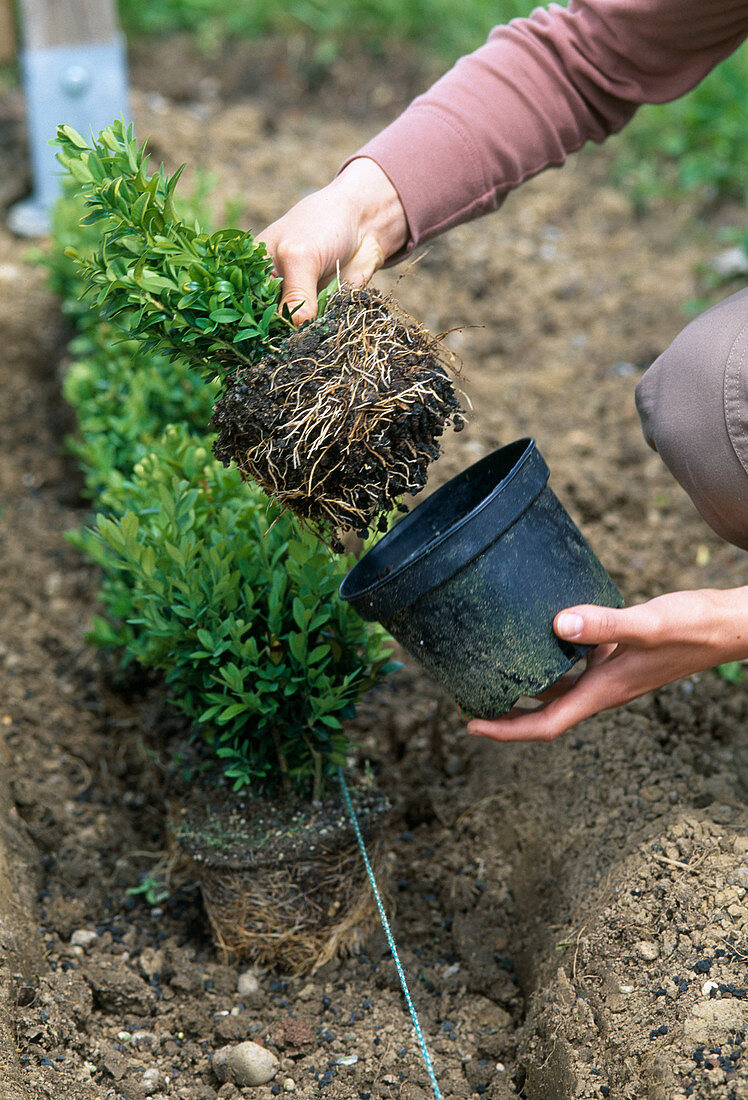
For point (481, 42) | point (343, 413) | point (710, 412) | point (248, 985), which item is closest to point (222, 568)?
point (343, 413)

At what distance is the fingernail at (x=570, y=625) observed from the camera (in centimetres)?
176

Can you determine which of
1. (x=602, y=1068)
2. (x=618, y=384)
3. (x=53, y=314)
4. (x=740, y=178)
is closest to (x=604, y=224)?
(x=740, y=178)

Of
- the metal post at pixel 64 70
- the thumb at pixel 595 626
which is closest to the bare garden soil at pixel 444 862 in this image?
the thumb at pixel 595 626

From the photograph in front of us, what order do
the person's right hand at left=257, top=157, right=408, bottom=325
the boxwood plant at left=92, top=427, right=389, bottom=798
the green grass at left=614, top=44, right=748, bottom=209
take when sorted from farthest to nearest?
1. the green grass at left=614, top=44, right=748, bottom=209
2. the boxwood plant at left=92, top=427, right=389, bottom=798
3. the person's right hand at left=257, top=157, right=408, bottom=325

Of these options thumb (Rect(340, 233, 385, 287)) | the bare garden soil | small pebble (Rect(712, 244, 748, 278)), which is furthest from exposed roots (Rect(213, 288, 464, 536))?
small pebble (Rect(712, 244, 748, 278))

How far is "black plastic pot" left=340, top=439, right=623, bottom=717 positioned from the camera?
175 cm

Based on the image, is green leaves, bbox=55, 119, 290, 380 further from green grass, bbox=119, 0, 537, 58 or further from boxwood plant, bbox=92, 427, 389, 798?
green grass, bbox=119, 0, 537, 58

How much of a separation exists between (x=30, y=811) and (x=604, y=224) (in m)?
3.94

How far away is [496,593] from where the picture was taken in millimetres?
1792

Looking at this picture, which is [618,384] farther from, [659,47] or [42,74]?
[42,74]

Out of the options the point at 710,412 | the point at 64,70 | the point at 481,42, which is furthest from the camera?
the point at 481,42

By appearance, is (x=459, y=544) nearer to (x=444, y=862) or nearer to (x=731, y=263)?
(x=444, y=862)

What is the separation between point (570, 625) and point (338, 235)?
907 millimetres

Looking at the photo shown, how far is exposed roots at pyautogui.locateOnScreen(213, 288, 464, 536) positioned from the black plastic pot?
15cm
